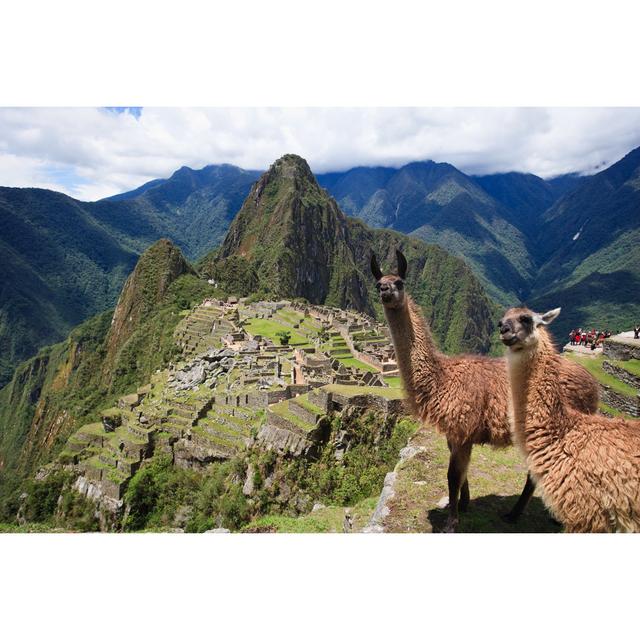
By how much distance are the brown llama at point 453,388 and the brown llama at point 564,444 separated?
0.31 meters

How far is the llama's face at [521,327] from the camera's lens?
2650mm

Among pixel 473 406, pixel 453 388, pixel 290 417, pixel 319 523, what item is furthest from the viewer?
pixel 290 417

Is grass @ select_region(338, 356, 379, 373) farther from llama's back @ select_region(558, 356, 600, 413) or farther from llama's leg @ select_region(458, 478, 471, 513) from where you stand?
llama's back @ select_region(558, 356, 600, 413)

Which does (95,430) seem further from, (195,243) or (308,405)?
(195,243)

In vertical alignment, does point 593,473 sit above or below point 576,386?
below

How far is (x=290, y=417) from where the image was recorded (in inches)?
360

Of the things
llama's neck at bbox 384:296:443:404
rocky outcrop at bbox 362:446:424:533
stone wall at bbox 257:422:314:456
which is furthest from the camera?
stone wall at bbox 257:422:314:456

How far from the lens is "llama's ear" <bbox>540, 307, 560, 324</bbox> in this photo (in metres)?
2.55

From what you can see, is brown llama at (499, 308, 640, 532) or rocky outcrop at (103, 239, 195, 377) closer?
brown llama at (499, 308, 640, 532)

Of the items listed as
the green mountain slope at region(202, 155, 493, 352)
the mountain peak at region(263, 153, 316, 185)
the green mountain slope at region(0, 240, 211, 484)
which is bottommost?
the green mountain slope at region(0, 240, 211, 484)

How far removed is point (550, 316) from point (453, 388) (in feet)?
3.20

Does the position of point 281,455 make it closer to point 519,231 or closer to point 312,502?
point 312,502

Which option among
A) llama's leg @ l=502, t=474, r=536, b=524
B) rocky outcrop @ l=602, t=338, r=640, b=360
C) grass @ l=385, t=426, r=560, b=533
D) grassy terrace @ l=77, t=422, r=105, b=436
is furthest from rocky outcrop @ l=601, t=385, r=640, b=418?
grassy terrace @ l=77, t=422, r=105, b=436

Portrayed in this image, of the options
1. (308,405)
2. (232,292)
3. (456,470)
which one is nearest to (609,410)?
(308,405)
